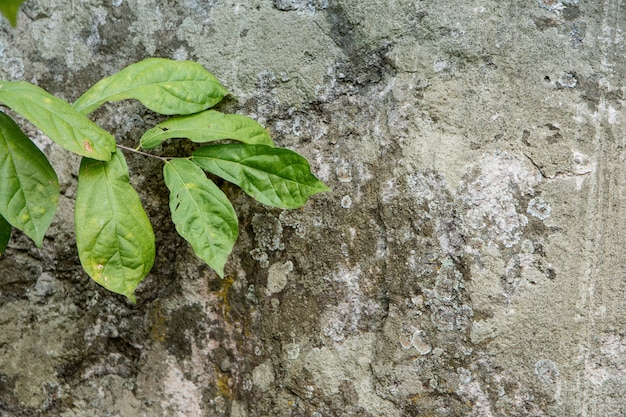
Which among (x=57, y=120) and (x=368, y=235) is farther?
(x=368, y=235)

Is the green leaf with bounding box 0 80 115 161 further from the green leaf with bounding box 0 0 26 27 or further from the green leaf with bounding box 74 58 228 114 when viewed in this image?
the green leaf with bounding box 0 0 26 27

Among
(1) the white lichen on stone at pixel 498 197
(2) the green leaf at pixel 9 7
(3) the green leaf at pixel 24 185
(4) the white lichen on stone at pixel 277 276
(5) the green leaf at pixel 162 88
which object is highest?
(2) the green leaf at pixel 9 7

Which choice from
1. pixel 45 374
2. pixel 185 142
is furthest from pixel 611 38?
pixel 45 374

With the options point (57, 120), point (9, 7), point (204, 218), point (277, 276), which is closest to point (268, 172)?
point (204, 218)

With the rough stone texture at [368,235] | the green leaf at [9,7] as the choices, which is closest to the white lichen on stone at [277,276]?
the rough stone texture at [368,235]

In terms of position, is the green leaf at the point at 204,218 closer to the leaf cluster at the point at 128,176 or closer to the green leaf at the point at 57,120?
the leaf cluster at the point at 128,176

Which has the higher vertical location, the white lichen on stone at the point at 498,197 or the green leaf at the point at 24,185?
the green leaf at the point at 24,185

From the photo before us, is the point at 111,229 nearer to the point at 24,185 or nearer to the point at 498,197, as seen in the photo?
the point at 24,185

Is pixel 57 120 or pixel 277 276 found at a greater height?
pixel 57 120
